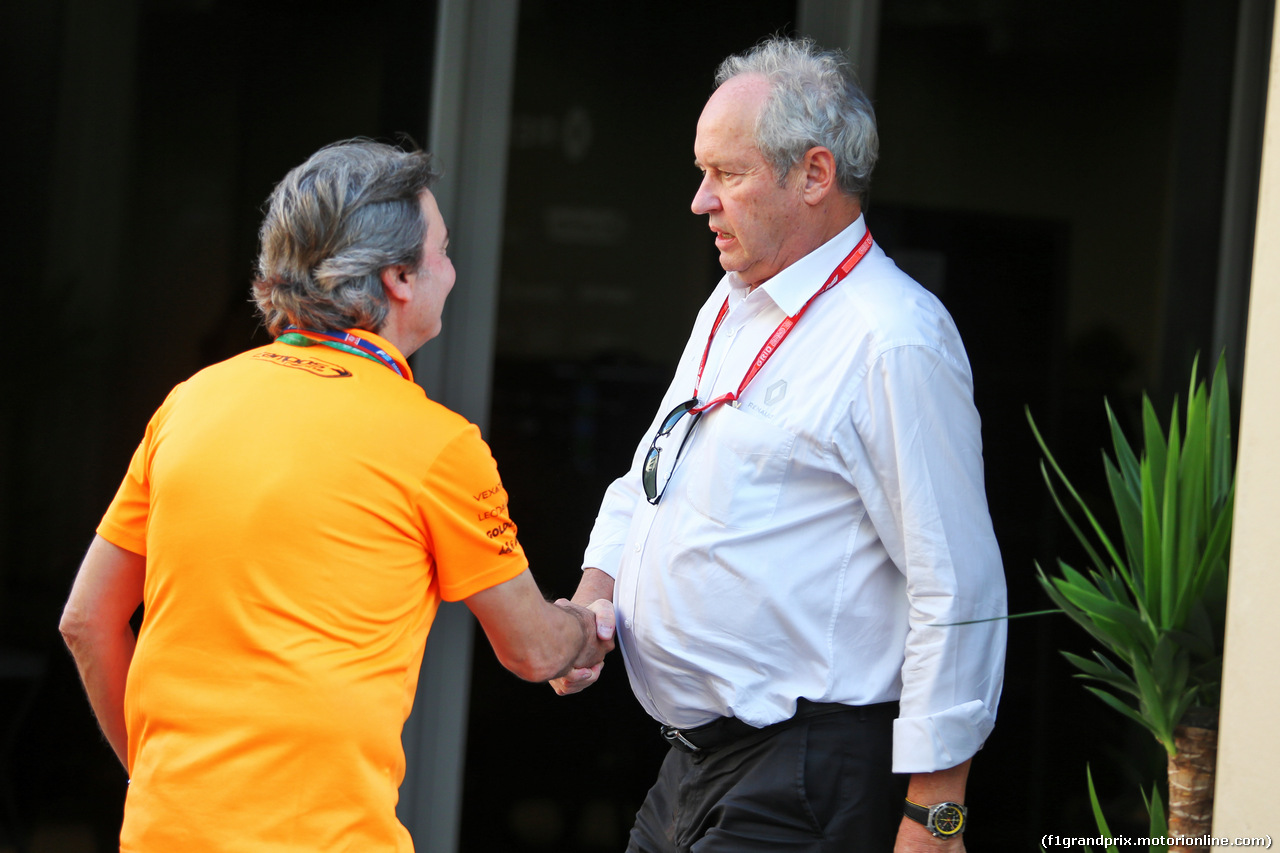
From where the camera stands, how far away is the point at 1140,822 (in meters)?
3.33

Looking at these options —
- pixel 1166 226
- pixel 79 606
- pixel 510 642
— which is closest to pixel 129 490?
pixel 79 606

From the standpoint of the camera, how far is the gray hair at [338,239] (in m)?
1.55

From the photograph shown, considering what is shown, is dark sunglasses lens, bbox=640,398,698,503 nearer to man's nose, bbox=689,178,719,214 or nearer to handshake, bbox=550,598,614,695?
handshake, bbox=550,598,614,695

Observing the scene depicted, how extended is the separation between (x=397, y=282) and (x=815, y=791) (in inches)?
40.2

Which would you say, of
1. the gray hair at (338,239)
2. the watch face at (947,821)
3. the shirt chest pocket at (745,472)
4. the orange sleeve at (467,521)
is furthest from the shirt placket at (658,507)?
the gray hair at (338,239)

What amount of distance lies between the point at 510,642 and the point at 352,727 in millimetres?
291

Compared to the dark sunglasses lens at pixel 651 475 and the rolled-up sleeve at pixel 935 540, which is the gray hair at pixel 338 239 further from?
the rolled-up sleeve at pixel 935 540

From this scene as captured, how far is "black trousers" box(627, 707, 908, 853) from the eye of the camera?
1.74 meters

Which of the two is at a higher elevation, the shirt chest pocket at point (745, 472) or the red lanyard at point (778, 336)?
the red lanyard at point (778, 336)

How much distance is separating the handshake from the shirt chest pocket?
0.29 meters

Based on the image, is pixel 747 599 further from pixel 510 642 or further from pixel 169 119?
pixel 169 119

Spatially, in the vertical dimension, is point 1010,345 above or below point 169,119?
below

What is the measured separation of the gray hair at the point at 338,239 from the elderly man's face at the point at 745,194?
0.56m

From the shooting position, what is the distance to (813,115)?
1903 mm
